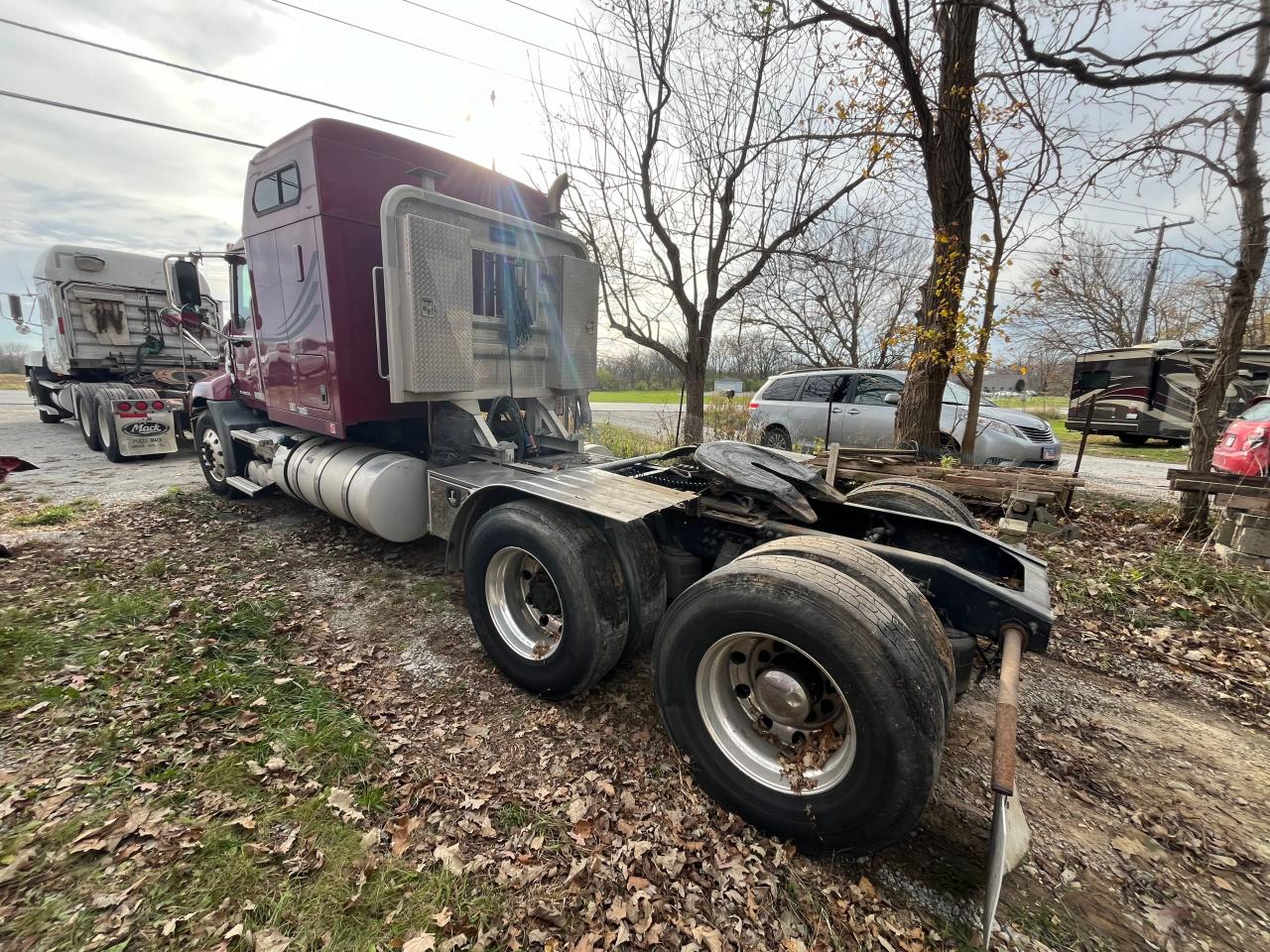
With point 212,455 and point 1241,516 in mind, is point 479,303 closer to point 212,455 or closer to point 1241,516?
point 212,455

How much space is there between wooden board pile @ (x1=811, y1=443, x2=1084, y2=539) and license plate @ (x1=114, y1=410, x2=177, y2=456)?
10973mm

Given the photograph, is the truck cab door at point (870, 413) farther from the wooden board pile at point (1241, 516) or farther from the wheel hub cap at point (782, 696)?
the wheel hub cap at point (782, 696)

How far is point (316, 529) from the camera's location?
616 centimetres

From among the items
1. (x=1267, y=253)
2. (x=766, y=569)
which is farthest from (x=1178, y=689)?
(x=1267, y=253)

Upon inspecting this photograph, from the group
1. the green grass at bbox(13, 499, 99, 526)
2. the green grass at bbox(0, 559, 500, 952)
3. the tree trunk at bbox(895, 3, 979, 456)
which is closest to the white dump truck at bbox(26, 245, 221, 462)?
the green grass at bbox(13, 499, 99, 526)

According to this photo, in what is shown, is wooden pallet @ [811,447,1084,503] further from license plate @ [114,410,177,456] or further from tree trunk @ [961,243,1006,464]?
license plate @ [114,410,177,456]

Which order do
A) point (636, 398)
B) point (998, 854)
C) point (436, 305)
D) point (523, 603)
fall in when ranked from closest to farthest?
1. point (998, 854)
2. point (523, 603)
3. point (436, 305)
4. point (636, 398)

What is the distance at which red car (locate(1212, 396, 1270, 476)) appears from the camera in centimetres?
624

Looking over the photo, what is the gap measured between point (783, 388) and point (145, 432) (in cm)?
1197

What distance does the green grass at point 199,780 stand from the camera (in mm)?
1972

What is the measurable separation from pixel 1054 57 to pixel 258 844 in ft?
29.4

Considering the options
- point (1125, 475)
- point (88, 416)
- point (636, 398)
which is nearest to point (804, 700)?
point (1125, 475)

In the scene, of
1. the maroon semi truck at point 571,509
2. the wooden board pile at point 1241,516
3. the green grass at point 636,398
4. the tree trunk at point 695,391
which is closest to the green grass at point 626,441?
the tree trunk at point 695,391

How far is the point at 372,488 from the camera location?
456 centimetres
